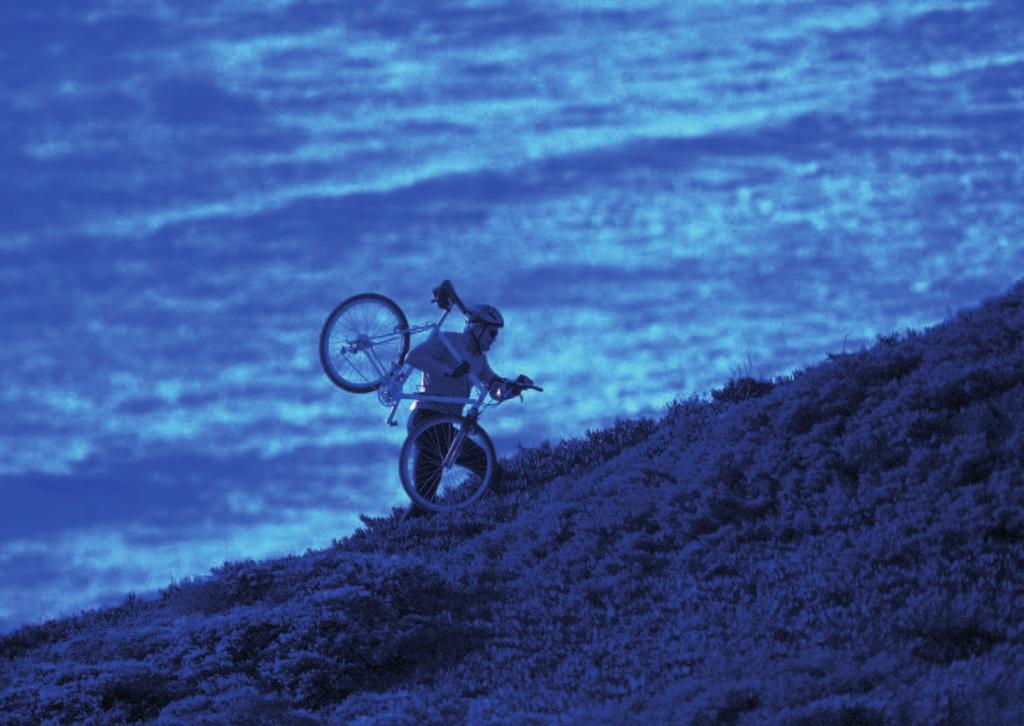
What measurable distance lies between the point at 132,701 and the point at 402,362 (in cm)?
776

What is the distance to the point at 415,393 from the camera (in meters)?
21.9

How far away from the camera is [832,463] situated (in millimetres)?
17094

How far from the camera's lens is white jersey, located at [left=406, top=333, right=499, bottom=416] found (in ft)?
71.4

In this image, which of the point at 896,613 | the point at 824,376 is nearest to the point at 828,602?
the point at 896,613

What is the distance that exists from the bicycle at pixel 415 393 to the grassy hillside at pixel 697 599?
46.9 inches

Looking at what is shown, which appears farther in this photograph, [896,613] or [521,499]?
[521,499]

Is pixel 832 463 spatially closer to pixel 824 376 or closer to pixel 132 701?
pixel 824 376

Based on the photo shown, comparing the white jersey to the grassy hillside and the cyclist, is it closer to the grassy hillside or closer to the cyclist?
the cyclist

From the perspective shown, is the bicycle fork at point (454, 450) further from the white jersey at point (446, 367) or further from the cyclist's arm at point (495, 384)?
the cyclist's arm at point (495, 384)

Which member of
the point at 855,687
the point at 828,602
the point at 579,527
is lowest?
the point at 855,687

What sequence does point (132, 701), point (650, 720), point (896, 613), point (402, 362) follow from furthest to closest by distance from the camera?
point (402, 362) < point (132, 701) < point (896, 613) < point (650, 720)

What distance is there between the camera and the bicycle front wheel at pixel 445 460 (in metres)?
21.8

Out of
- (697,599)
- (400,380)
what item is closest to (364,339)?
(400,380)

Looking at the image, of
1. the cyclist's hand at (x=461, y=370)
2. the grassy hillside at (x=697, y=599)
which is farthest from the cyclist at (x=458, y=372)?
the grassy hillside at (x=697, y=599)
